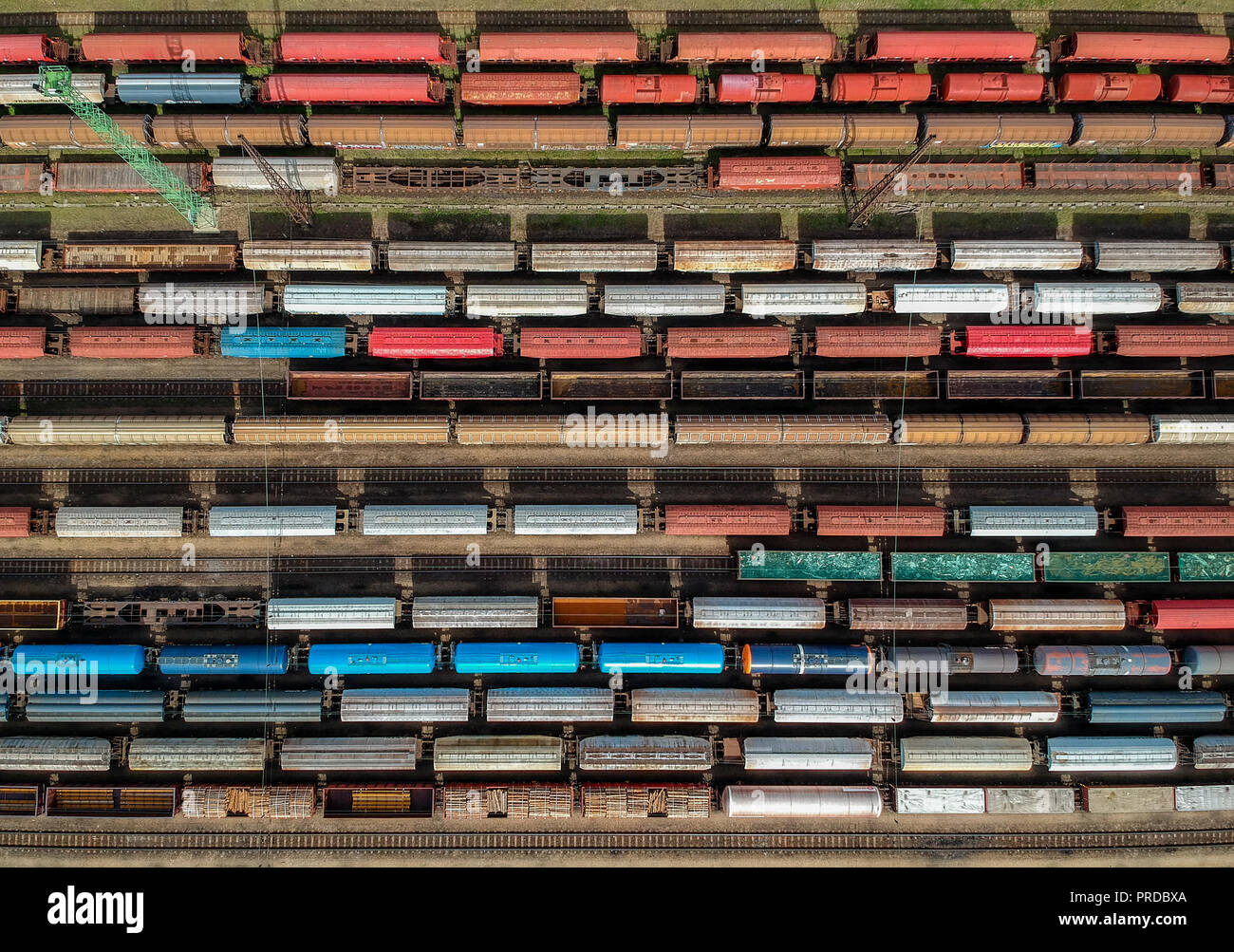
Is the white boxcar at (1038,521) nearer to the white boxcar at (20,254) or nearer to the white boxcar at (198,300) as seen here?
the white boxcar at (198,300)

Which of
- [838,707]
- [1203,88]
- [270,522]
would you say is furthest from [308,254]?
[1203,88]

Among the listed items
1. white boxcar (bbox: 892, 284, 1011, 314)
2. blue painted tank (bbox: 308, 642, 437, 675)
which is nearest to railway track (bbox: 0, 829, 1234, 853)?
blue painted tank (bbox: 308, 642, 437, 675)

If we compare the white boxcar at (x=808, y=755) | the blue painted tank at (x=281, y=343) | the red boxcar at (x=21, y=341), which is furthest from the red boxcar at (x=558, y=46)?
the white boxcar at (x=808, y=755)

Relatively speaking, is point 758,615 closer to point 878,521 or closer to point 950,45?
point 878,521

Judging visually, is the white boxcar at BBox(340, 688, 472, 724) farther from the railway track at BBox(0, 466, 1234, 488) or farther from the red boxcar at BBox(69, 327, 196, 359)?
the red boxcar at BBox(69, 327, 196, 359)

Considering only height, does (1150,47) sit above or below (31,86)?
above
